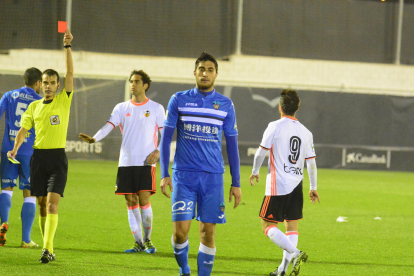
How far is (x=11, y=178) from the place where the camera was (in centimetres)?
674

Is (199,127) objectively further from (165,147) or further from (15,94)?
(15,94)

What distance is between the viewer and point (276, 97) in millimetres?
22547

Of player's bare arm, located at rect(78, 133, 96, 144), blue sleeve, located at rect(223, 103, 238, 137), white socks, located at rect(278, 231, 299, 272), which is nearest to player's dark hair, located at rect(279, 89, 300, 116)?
blue sleeve, located at rect(223, 103, 238, 137)

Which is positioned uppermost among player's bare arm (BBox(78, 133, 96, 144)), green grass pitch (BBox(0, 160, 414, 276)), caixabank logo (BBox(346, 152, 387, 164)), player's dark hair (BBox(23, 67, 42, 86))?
player's dark hair (BBox(23, 67, 42, 86))

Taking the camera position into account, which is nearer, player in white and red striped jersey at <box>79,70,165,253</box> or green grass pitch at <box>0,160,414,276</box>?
green grass pitch at <box>0,160,414,276</box>

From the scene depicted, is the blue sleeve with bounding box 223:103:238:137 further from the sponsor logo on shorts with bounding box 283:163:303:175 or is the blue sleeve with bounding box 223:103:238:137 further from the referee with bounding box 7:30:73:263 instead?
the referee with bounding box 7:30:73:263

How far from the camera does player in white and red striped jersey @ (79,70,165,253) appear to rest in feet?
21.9

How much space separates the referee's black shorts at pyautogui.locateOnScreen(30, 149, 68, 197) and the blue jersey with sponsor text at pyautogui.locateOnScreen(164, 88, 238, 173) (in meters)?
1.57


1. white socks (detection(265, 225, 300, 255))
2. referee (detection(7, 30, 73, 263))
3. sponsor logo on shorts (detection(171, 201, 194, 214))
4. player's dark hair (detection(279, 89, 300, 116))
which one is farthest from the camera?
referee (detection(7, 30, 73, 263))

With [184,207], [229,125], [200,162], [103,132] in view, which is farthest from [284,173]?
[103,132]

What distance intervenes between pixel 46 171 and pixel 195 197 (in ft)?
6.10

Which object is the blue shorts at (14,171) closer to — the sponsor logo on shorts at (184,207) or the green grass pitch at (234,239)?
the green grass pitch at (234,239)

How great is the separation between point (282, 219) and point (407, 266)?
177 cm

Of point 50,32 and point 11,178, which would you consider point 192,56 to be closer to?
point 50,32
